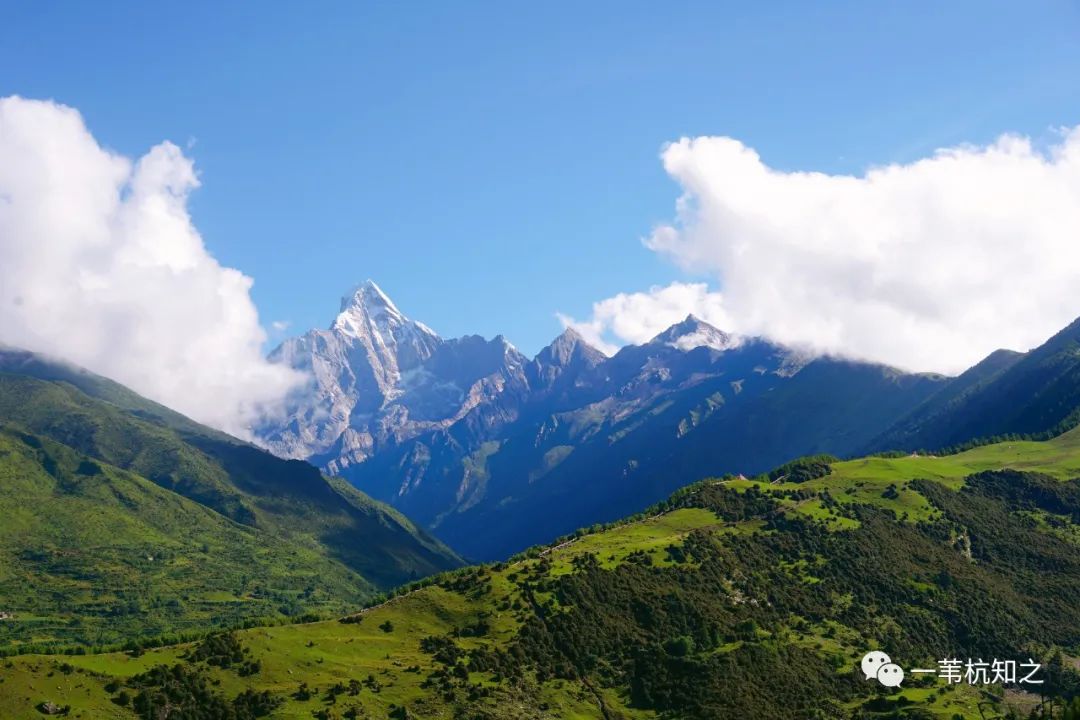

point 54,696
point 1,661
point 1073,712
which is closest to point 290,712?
point 54,696

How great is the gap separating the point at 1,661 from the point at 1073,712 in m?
212

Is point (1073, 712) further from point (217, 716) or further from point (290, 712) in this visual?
point (217, 716)

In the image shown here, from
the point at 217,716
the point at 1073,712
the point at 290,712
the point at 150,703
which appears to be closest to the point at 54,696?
the point at 150,703

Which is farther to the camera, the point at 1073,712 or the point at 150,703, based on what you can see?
the point at 150,703

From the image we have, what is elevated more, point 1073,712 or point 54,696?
point 1073,712

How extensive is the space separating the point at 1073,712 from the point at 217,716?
544 ft

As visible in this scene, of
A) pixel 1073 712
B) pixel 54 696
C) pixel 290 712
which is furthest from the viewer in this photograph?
pixel 290 712

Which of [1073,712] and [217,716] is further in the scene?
[217,716]

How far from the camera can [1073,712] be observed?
17050cm

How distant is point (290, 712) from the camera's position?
19962 cm

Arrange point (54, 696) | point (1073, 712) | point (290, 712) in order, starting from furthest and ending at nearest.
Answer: point (290, 712), point (54, 696), point (1073, 712)

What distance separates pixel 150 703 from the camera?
192 metres

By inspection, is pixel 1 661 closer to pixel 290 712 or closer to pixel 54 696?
pixel 54 696

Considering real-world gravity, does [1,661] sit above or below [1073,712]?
below
